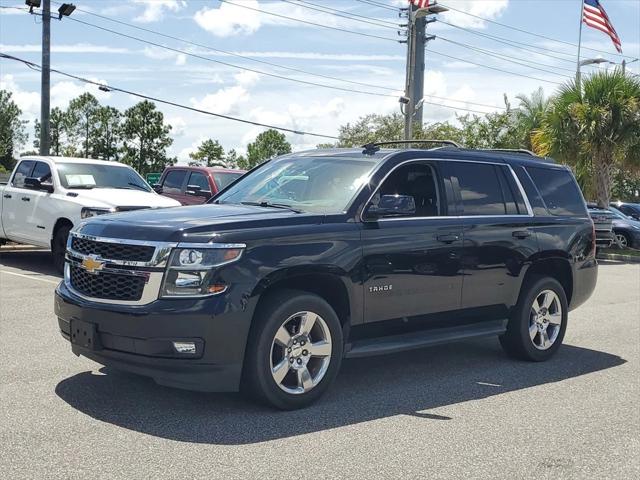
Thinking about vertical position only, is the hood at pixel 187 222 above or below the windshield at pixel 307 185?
below

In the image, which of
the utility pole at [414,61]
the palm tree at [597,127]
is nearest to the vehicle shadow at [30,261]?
the utility pole at [414,61]

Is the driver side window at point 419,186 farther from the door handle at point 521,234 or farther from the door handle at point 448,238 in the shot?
the door handle at point 521,234

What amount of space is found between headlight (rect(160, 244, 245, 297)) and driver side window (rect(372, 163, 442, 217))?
1783 millimetres

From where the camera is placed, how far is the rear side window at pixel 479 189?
666cm

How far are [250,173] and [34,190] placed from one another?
671 cm

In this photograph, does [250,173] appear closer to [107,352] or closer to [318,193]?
[318,193]

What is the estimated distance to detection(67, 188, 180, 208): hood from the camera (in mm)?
11414

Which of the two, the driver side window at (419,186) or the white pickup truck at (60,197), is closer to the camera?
the driver side window at (419,186)

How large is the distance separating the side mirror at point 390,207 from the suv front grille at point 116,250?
1694 millimetres

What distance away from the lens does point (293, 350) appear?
5.30 meters

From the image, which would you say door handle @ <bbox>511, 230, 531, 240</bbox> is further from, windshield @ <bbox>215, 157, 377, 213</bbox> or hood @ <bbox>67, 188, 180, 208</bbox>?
hood @ <bbox>67, 188, 180, 208</bbox>

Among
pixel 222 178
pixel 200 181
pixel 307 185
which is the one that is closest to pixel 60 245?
pixel 200 181

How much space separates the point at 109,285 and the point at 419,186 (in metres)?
2.70

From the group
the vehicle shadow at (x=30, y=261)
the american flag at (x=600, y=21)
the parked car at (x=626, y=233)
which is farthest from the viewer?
the american flag at (x=600, y=21)
